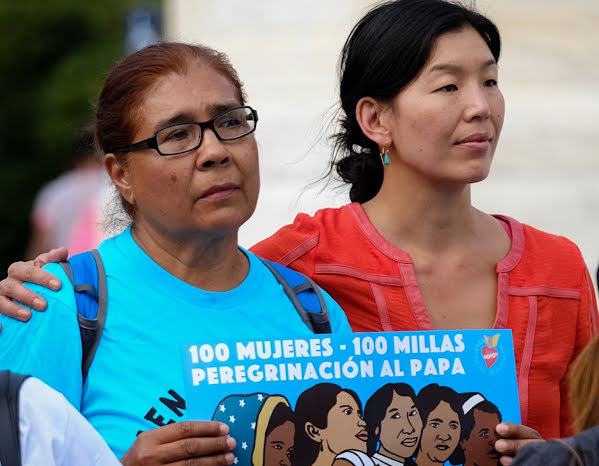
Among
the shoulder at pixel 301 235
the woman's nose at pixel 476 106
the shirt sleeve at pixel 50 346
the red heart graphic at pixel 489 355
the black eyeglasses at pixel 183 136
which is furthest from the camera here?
the shoulder at pixel 301 235

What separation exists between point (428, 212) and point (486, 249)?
209 millimetres

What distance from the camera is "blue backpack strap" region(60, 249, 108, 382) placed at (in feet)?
10.5

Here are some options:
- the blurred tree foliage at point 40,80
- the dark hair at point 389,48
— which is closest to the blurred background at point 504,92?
the dark hair at point 389,48

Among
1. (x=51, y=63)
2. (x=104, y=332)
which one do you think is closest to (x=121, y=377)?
(x=104, y=332)

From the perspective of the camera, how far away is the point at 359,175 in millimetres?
4129

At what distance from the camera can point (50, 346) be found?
3.12 meters

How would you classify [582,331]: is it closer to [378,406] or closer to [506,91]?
[378,406]

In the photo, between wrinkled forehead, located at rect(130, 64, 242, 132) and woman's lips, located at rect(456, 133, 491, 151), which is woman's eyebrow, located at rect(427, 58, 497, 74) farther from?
wrinkled forehead, located at rect(130, 64, 242, 132)

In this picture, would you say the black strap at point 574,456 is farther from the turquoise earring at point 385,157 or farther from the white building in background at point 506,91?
the white building in background at point 506,91

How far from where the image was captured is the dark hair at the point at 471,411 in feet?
10.4

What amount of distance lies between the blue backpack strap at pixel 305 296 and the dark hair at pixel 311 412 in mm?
312

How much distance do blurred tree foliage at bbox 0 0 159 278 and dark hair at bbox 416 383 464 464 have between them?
1274cm

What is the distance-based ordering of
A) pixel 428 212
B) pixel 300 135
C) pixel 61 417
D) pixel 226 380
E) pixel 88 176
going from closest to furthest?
pixel 61 417
pixel 226 380
pixel 428 212
pixel 300 135
pixel 88 176

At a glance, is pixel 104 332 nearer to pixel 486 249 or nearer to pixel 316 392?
pixel 316 392
